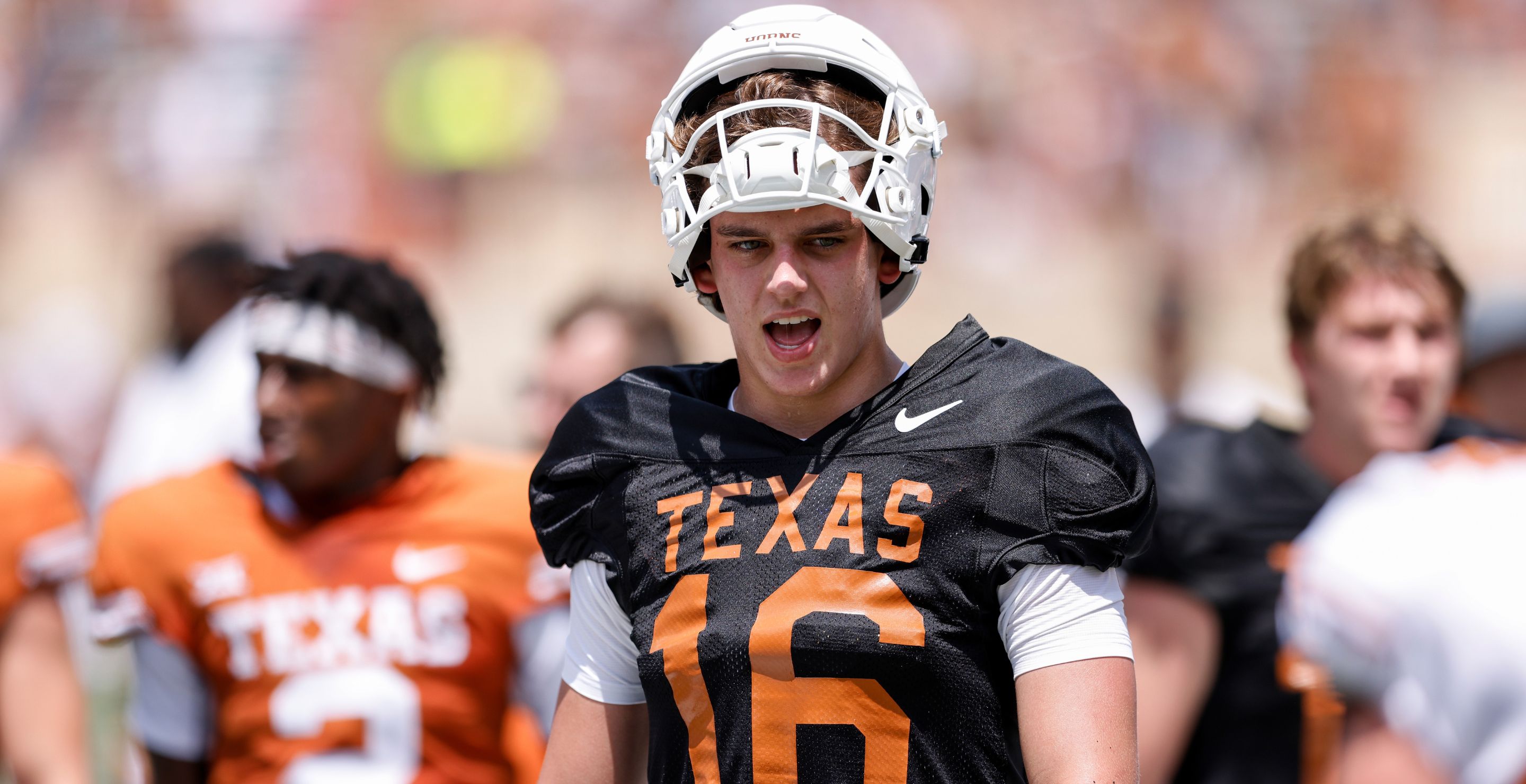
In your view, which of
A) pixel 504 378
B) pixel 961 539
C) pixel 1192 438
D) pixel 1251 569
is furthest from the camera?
pixel 504 378

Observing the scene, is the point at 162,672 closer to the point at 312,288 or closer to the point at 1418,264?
the point at 312,288

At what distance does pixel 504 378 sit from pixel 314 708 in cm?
745

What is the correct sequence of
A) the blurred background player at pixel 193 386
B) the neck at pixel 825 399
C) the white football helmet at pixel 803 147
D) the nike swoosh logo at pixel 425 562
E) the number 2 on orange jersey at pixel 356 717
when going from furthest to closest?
the blurred background player at pixel 193 386, the nike swoosh logo at pixel 425 562, the number 2 on orange jersey at pixel 356 717, the neck at pixel 825 399, the white football helmet at pixel 803 147

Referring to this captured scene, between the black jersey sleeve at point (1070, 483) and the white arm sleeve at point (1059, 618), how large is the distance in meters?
0.02

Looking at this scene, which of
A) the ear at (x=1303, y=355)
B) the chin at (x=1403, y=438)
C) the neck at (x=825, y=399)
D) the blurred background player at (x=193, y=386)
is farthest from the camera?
the blurred background player at (x=193, y=386)

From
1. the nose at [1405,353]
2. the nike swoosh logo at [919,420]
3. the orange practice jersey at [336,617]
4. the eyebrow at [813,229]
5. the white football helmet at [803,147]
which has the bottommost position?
the orange practice jersey at [336,617]

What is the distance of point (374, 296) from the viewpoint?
389 centimetres

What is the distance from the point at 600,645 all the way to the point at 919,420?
576mm

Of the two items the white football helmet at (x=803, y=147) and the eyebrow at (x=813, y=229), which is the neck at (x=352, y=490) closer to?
the white football helmet at (x=803, y=147)

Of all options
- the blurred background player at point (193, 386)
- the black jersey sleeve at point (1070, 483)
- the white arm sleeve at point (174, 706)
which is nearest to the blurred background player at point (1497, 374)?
the black jersey sleeve at point (1070, 483)

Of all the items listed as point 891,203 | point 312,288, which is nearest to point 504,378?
point 312,288

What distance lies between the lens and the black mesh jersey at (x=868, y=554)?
6.59ft

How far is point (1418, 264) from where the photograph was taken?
3818 mm

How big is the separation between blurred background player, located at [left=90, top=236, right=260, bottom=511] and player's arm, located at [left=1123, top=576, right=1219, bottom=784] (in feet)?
8.75
